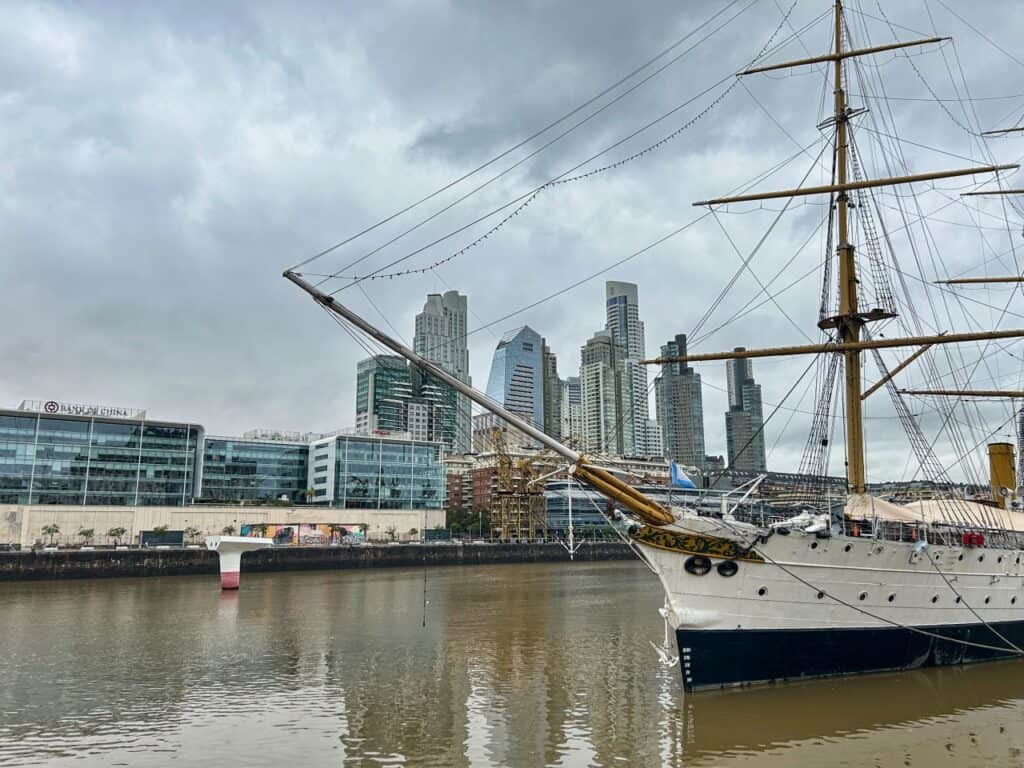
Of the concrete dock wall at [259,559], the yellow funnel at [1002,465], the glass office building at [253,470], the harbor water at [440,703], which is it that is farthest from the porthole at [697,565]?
the glass office building at [253,470]

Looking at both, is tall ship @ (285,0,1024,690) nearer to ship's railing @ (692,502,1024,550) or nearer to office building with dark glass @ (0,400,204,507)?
ship's railing @ (692,502,1024,550)

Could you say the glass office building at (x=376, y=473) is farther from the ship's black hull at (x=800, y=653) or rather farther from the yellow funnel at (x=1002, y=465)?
the ship's black hull at (x=800, y=653)

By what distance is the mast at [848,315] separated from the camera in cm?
2834

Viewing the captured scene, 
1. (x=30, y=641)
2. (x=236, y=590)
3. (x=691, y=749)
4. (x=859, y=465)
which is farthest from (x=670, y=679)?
(x=236, y=590)

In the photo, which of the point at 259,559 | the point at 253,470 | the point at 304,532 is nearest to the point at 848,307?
the point at 259,559

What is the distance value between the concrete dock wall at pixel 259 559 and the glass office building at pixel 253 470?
27.6 meters

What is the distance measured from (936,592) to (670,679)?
872cm

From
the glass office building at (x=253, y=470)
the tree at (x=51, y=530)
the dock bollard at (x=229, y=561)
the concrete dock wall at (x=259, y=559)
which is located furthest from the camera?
the glass office building at (x=253, y=470)

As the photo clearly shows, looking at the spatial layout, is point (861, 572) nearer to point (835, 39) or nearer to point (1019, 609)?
point (1019, 609)

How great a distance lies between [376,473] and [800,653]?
95.9 metres

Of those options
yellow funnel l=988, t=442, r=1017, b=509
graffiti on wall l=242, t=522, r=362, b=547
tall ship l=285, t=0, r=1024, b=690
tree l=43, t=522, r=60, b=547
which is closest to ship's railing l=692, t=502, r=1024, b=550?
tall ship l=285, t=0, r=1024, b=690

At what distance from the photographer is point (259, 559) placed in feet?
251

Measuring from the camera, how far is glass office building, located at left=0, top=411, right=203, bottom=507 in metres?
86.9

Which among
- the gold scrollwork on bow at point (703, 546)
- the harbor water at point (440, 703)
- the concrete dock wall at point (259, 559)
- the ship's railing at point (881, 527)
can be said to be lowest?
the harbor water at point (440, 703)
